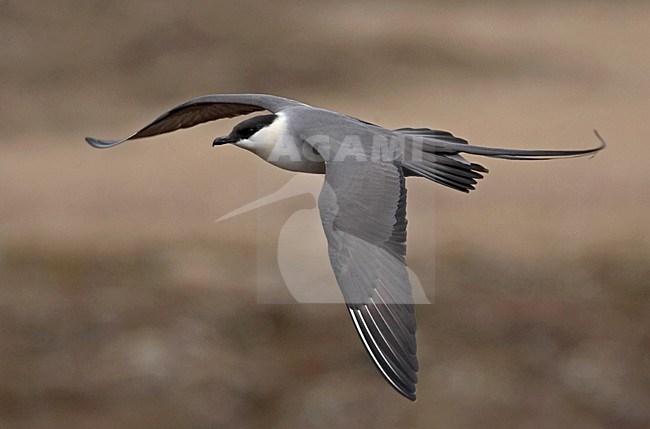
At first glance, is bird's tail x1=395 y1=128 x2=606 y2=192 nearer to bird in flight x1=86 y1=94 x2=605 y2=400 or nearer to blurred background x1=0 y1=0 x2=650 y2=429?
bird in flight x1=86 y1=94 x2=605 y2=400

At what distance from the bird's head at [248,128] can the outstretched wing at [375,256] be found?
78 cm

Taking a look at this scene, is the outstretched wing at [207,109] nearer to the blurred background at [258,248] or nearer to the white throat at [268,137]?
the white throat at [268,137]

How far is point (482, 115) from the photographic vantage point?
794 inches

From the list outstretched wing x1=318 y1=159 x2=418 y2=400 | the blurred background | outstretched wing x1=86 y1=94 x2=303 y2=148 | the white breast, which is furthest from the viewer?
the blurred background

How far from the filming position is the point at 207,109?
690 centimetres

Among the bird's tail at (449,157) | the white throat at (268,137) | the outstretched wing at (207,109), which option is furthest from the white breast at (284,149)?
the bird's tail at (449,157)

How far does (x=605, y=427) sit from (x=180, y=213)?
5.41 m

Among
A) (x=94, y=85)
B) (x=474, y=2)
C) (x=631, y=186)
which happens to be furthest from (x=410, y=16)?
(x=631, y=186)

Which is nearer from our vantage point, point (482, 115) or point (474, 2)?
point (482, 115)

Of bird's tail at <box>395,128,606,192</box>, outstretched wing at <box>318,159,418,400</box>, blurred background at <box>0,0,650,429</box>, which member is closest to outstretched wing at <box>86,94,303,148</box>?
bird's tail at <box>395,128,606,192</box>

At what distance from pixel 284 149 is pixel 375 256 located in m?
1.01

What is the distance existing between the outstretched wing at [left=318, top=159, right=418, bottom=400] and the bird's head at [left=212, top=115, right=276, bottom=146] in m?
0.78

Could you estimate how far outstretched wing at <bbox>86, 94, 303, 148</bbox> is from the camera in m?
6.63

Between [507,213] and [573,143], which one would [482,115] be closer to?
[573,143]
